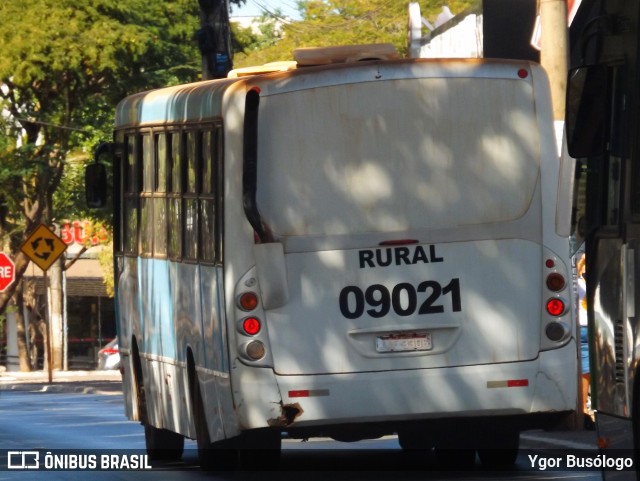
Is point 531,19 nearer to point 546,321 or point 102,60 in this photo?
point 546,321

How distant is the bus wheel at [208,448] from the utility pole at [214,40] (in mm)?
9548

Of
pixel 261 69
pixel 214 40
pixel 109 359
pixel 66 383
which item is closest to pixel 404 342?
pixel 261 69

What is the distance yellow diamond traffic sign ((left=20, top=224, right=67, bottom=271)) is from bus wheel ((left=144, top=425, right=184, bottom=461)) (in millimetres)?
23238

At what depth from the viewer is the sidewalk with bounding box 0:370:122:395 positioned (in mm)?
39656

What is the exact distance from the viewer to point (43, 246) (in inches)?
1571

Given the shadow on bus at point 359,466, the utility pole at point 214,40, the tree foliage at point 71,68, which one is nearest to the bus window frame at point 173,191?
the shadow on bus at point 359,466

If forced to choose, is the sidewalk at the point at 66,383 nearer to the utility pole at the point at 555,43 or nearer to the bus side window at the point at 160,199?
the utility pole at the point at 555,43

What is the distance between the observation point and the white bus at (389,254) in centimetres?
1241

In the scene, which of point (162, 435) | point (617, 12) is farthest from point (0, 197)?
point (617, 12)

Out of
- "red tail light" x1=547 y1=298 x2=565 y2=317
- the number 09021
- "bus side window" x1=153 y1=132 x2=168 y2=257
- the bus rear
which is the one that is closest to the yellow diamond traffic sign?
"bus side window" x1=153 y1=132 x2=168 y2=257

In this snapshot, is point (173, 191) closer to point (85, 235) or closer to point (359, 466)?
point (359, 466)

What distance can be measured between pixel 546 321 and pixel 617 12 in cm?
330

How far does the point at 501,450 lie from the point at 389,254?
2571 mm

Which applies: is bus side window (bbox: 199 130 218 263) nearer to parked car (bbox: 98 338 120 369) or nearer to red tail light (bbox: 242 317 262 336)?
red tail light (bbox: 242 317 262 336)
